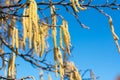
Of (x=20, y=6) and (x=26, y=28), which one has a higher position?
(x=20, y=6)

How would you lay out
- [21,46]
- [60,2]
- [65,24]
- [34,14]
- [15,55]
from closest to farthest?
[34,14], [65,24], [15,55], [60,2], [21,46]

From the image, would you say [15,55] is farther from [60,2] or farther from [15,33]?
[60,2]

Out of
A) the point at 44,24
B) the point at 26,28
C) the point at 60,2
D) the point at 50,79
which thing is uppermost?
the point at 60,2

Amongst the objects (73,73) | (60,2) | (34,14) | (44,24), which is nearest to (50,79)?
(73,73)

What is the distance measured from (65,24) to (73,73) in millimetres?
944

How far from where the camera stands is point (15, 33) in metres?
4.62

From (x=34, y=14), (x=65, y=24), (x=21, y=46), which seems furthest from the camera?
(x=21, y=46)

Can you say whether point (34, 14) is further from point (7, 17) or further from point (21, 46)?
point (21, 46)

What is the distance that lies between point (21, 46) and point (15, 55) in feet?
2.95

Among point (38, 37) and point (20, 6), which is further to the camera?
point (20, 6)

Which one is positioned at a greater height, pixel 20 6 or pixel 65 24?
pixel 20 6

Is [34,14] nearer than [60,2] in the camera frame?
Yes

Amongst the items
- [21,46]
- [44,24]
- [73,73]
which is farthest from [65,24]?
[21,46]

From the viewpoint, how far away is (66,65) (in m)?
5.34
